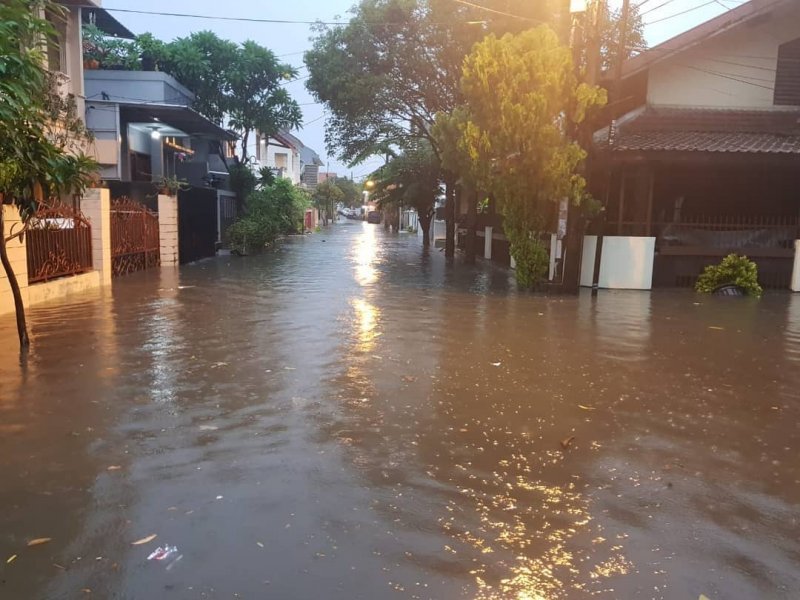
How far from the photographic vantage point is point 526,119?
12086mm

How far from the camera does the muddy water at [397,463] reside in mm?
3137

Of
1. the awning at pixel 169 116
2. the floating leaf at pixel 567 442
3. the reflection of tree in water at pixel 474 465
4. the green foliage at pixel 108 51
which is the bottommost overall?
the reflection of tree in water at pixel 474 465

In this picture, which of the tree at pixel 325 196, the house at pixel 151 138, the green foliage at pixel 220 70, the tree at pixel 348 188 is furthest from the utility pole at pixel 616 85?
the tree at pixel 348 188

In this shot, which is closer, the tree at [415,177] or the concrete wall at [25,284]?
the concrete wall at [25,284]

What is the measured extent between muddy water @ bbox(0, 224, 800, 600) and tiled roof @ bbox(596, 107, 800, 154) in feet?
24.2

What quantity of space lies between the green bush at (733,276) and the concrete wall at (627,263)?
44.0 inches

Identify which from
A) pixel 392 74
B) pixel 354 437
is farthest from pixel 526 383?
pixel 392 74

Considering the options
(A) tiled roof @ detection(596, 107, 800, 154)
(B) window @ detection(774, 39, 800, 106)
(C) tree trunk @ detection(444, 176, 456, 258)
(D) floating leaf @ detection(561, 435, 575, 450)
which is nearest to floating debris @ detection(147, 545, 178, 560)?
(D) floating leaf @ detection(561, 435, 575, 450)

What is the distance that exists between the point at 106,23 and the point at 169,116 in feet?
21.3

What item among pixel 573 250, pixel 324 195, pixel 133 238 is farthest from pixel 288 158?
pixel 573 250

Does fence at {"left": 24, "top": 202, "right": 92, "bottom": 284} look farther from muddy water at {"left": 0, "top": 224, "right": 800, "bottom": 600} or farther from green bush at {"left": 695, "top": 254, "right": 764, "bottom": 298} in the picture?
green bush at {"left": 695, "top": 254, "right": 764, "bottom": 298}

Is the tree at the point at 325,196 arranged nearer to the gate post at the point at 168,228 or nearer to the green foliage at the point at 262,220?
the green foliage at the point at 262,220

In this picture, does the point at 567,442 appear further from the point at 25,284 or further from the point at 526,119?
the point at 25,284

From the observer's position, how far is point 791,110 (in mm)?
16094
